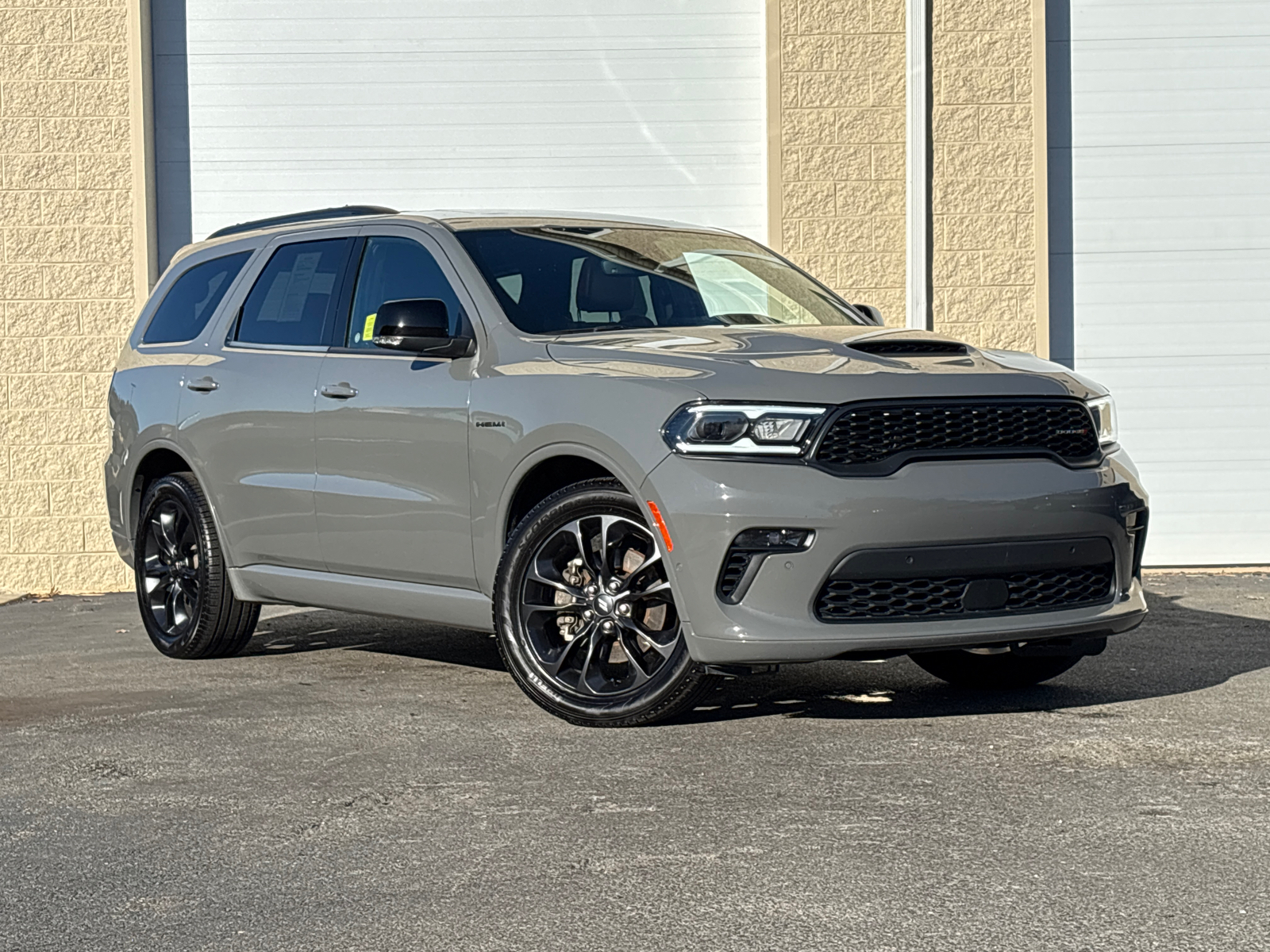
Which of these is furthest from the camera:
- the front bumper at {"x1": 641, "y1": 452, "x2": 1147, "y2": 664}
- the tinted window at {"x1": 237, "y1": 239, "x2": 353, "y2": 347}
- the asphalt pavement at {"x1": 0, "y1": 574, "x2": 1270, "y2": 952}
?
the tinted window at {"x1": 237, "y1": 239, "x2": 353, "y2": 347}

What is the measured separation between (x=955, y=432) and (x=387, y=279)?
8.19 feet

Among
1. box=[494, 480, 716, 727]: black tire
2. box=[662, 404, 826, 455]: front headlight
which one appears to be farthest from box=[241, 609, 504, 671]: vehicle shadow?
box=[662, 404, 826, 455]: front headlight

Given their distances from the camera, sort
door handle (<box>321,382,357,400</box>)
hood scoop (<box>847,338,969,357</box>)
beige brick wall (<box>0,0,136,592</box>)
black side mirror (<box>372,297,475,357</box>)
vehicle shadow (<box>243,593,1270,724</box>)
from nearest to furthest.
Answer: hood scoop (<box>847,338,969,357</box>) < vehicle shadow (<box>243,593,1270,724</box>) < black side mirror (<box>372,297,475,357</box>) < door handle (<box>321,382,357,400</box>) < beige brick wall (<box>0,0,136,592</box>)

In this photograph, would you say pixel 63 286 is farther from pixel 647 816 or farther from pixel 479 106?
pixel 647 816

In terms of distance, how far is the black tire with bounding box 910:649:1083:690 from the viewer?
6.34m

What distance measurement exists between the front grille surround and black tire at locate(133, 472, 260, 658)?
3.21 metres

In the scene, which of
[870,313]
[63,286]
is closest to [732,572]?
[870,313]

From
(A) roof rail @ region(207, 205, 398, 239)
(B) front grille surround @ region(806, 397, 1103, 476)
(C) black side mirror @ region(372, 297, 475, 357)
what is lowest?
(B) front grille surround @ region(806, 397, 1103, 476)

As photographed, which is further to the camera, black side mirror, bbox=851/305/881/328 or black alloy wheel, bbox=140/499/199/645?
black alloy wheel, bbox=140/499/199/645

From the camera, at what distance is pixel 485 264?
6.43 meters

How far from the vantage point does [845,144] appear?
1173 centimetres

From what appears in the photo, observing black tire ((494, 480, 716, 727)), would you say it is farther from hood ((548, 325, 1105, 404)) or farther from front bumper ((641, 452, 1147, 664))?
hood ((548, 325, 1105, 404))

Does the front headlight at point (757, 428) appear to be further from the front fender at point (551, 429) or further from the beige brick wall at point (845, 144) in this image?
the beige brick wall at point (845, 144)

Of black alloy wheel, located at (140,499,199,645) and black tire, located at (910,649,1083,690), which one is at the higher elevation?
black alloy wheel, located at (140,499,199,645)
